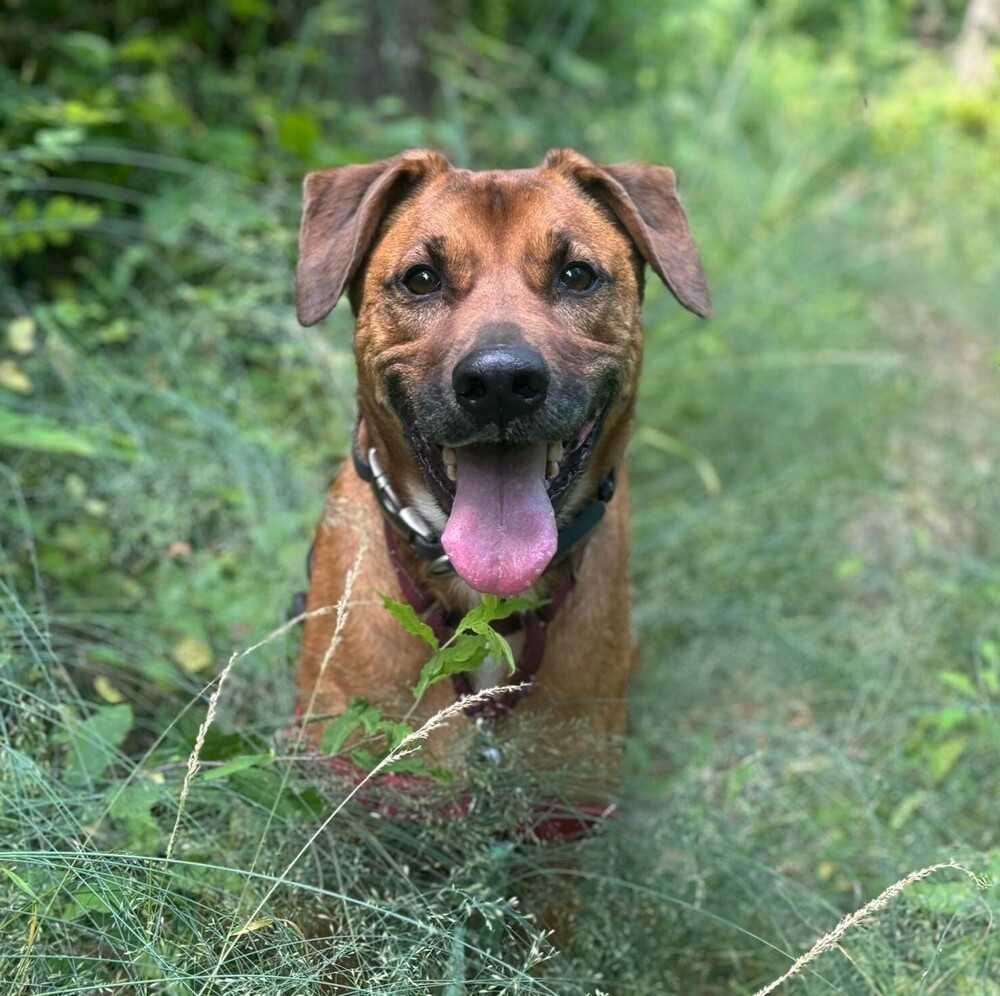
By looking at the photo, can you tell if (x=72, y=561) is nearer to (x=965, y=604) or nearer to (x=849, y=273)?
(x=965, y=604)

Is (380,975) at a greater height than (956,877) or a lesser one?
greater

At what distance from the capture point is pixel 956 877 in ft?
9.88

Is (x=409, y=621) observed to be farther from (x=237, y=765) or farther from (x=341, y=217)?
(x=341, y=217)

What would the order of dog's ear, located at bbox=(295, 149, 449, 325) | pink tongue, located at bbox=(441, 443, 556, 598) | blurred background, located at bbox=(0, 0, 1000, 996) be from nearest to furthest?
blurred background, located at bbox=(0, 0, 1000, 996) → pink tongue, located at bbox=(441, 443, 556, 598) → dog's ear, located at bbox=(295, 149, 449, 325)

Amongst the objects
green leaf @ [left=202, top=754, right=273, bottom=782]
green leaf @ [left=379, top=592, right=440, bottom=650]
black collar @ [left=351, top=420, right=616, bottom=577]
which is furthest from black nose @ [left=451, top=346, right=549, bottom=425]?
green leaf @ [left=202, top=754, right=273, bottom=782]

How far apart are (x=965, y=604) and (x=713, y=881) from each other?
1551mm

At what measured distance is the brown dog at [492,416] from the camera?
9.00ft

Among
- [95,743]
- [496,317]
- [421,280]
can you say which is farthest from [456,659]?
[421,280]

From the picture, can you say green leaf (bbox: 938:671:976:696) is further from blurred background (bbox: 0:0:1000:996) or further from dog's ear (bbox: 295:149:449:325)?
dog's ear (bbox: 295:149:449:325)

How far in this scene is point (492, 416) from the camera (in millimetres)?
2682

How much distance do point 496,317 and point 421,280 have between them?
322 millimetres

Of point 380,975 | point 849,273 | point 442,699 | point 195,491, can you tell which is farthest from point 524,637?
point 849,273

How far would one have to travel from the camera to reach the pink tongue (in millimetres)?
2721

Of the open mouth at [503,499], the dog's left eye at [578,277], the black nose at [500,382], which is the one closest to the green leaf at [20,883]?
the open mouth at [503,499]
